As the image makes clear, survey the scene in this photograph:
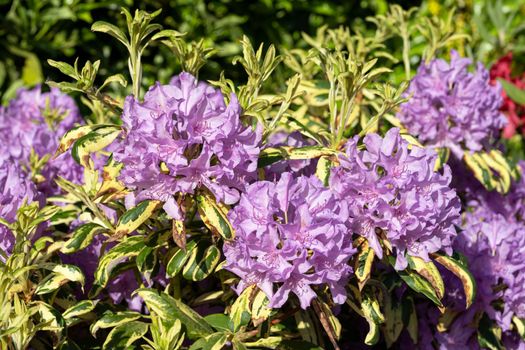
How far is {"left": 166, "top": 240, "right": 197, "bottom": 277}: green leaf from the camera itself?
58.0 inches

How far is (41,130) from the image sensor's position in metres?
2.13

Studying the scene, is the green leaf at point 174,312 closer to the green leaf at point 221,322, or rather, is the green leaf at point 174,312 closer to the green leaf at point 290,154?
the green leaf at point 221,322

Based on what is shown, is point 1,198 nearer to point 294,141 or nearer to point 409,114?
point 294,141

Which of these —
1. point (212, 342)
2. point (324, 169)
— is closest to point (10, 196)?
point (212, 342)

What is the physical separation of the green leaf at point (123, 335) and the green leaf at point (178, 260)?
0.15 m

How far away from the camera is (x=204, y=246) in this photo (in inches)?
61.1

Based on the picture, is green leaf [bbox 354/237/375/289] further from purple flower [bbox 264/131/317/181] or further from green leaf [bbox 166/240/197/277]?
green leaf [bbox 166/240/197/277]

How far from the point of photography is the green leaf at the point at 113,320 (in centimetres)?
151

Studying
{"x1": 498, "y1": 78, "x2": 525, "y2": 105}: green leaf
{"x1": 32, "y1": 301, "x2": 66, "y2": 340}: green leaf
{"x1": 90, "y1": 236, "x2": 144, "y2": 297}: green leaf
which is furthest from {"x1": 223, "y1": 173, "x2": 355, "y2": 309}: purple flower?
{"x1": 498, "y1": 78, "x2": 525, "y2": 105}: green leaf

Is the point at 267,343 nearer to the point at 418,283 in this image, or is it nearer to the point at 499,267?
the point at 418,283

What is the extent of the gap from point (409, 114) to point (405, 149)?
1.98ft

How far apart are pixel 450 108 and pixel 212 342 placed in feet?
3.15

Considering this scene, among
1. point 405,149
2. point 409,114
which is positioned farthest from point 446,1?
point 405,149

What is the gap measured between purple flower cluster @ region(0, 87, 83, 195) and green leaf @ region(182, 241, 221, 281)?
0.50m
